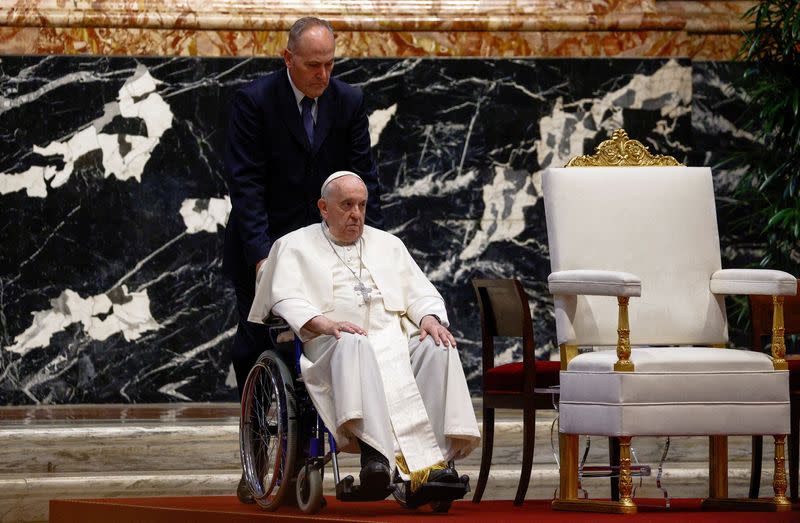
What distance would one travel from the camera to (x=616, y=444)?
4586 millimetres

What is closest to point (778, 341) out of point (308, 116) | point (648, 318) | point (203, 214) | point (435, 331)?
point (648, 318)

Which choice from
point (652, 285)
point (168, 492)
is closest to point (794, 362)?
point (652, 285)

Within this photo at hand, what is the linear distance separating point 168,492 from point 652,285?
1929 mm

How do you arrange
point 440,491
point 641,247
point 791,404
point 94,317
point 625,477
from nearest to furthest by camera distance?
point 440,491 < point 625,477 < point 641,247 < point 791,404 < point 94,317

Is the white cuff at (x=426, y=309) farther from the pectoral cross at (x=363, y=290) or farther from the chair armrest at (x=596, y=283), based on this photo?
the chair armrest at (x=596, y=283)

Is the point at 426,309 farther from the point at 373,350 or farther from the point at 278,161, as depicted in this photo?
the point at 278,161

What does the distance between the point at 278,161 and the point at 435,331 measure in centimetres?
83

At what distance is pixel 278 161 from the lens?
420cm

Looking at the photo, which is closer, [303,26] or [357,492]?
[357,492]

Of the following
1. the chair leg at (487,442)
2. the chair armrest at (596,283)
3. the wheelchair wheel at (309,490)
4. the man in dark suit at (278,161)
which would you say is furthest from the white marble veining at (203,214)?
the wheelchair wheel at (309,490)

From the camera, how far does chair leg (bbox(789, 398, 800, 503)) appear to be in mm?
4375

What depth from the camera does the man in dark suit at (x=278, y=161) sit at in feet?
13.5

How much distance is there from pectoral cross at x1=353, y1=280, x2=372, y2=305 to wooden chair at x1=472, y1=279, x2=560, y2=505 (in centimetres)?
61

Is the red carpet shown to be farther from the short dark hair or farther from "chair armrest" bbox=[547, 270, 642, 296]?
the short dark hair
